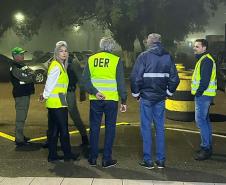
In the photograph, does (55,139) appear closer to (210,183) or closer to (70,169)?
(70,169)

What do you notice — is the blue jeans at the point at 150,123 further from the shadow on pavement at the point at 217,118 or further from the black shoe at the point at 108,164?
the shadow on pavement at the point at 217,118

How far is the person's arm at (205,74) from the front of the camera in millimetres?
6246

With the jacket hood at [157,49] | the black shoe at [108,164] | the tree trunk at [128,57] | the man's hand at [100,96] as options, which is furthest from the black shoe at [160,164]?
the tree trunk at [128,57]

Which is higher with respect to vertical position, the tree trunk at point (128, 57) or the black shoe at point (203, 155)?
the tree trunk at point (128, 57)

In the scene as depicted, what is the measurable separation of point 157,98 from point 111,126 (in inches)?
30.0

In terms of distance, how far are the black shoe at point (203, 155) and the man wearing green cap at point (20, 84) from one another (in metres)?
2.93

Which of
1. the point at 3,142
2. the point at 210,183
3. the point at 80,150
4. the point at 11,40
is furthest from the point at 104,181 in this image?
the point at 11,40

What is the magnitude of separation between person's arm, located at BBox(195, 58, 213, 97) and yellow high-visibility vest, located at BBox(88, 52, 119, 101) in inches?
51.1

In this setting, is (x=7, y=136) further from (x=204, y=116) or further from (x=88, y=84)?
(x=204, y=116)

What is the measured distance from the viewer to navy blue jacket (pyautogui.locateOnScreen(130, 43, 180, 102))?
584 centimetres

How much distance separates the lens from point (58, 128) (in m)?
6.33

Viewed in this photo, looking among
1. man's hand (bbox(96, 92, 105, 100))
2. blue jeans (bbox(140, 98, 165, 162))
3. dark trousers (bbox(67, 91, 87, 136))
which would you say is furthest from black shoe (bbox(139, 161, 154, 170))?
dark trousers (bbox(67, 91, 87, 136))

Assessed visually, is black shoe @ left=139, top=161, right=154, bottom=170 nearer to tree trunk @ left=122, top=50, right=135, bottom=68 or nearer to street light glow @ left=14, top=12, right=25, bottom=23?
tree trunk @ left=122, top=50, right=135, bottom=68

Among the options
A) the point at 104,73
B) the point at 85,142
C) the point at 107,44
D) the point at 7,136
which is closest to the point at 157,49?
the point at 107,44
